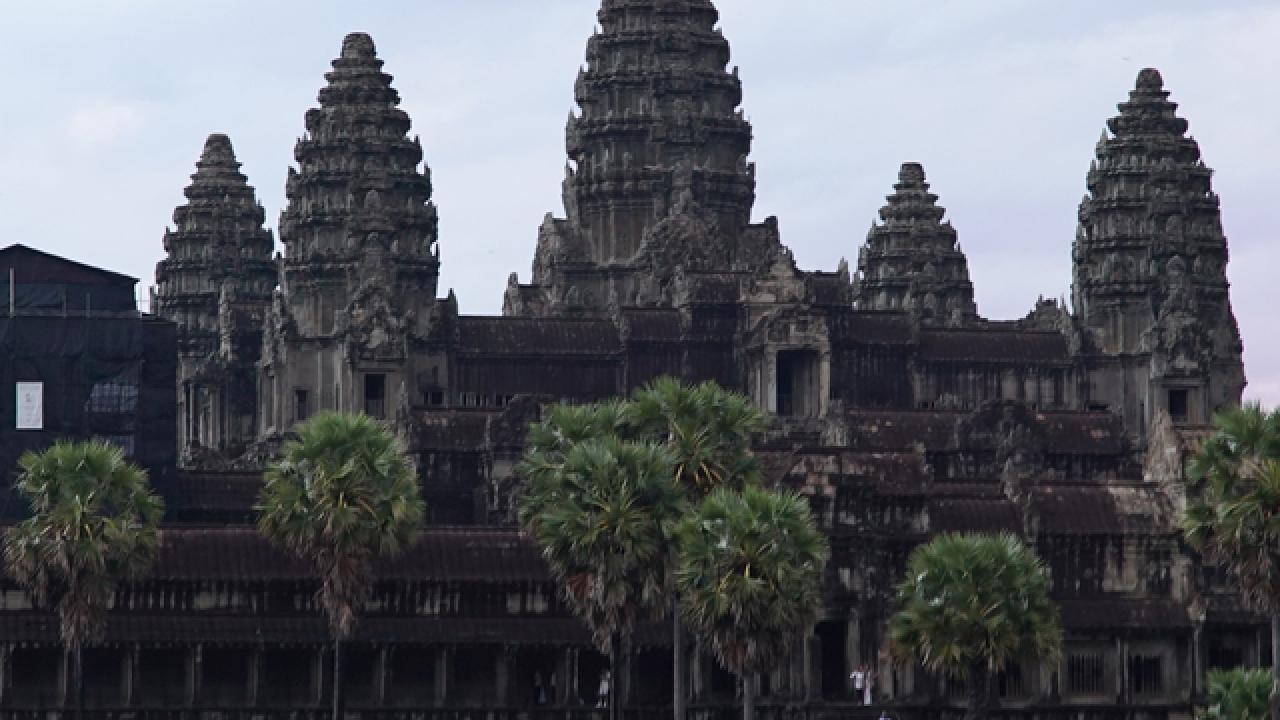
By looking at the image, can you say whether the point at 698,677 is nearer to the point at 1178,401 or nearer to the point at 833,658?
the point at 833,658

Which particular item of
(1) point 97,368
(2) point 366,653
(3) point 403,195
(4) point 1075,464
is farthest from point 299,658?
(3) point 403,195

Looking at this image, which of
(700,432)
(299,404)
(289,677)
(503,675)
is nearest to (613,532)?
(700,432)

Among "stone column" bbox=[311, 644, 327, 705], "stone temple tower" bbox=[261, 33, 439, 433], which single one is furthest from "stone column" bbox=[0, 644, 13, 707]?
"stone temple tower" bbox=[261, 33, 439, 433]

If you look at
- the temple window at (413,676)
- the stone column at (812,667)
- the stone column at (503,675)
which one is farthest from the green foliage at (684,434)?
the stone column at (812,667)

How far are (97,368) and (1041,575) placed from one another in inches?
2166

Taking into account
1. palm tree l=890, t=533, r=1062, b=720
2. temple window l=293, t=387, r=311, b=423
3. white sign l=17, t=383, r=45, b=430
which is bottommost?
palm tree l=890, t=533, r=1062, b=720

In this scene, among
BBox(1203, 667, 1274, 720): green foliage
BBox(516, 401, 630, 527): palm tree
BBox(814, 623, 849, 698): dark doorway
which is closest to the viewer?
BBox(1203, 667, 1274, 720): green foliage

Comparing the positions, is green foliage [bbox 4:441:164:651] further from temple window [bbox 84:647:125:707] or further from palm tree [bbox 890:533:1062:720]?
palm tree [bbox 890:533:1062:720]

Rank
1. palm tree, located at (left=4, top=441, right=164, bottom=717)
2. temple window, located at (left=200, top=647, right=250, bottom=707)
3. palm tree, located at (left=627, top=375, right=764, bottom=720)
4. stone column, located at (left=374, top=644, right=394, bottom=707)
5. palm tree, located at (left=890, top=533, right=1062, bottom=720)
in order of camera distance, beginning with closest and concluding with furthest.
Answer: palm tree, located at (left=890, top=533, right=1062, bottom=720) < palm tree, located at (left=4, top=441, right=164, bottom=717) < palm tree, located at (left=627, top=375, right=764, bottom=720) < stone column, located at (left=374, top=644, right=394, bottom=707) < temple window, located at (left=200, top=647, right=250, bottom=707)

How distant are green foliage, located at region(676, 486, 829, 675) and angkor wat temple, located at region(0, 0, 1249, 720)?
1279cm

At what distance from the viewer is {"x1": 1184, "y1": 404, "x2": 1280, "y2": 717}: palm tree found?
11044cm

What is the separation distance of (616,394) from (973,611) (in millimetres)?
74866

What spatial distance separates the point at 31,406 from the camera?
511 ft

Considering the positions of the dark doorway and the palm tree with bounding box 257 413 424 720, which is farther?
the dark doorway
